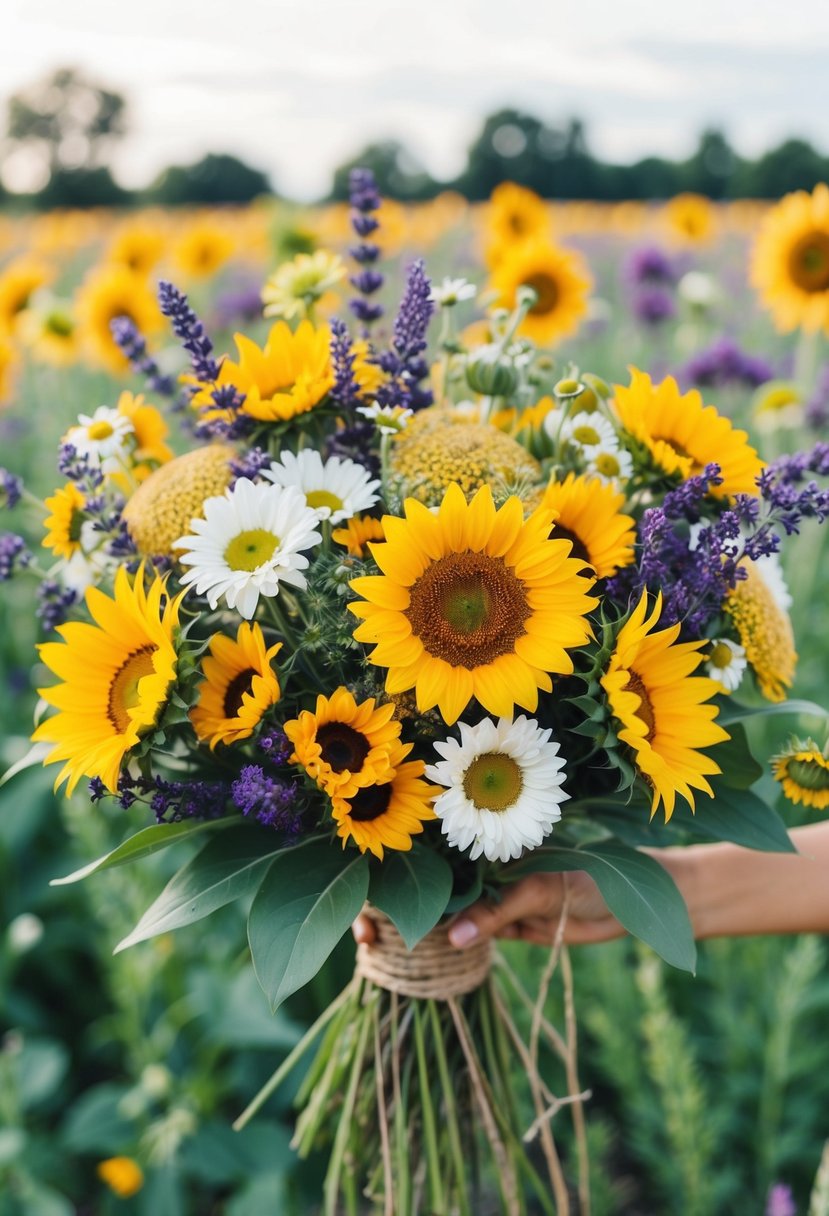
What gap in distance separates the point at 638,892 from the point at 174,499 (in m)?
0.46

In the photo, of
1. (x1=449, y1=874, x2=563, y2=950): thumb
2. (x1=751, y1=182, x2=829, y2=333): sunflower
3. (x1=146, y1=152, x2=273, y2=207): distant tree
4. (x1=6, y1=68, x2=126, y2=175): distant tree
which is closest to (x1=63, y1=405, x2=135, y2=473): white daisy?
(x1=449, y1=874, x2=563, y2=950): thumb

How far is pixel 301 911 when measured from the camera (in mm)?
795

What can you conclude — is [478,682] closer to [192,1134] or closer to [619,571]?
[619,571]

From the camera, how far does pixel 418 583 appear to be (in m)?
0.71

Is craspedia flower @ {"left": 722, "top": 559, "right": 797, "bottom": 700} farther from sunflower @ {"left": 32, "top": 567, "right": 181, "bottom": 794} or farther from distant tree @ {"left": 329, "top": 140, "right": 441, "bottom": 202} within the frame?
distant tree @ {"left": 329, "top": 140, "right": 441, "bottom": 202}

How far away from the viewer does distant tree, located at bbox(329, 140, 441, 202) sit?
909cm

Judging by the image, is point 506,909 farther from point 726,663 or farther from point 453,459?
point 453,459

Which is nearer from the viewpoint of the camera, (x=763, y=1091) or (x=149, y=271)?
(x=763, y=1091)

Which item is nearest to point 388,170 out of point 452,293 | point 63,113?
point 452,293

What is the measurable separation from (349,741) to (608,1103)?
171 cm

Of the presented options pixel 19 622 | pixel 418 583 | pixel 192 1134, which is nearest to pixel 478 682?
pixel 418 583

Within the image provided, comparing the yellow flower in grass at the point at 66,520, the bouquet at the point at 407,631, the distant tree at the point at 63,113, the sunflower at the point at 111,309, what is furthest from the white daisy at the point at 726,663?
the distant tree at the point at 63,113

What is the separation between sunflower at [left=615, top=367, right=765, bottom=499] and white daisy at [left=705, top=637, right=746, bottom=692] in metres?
0.12

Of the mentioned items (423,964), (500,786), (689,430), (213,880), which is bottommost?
(423,964)
